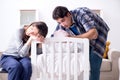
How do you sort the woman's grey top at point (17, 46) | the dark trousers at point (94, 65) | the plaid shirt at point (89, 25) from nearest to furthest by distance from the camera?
1. the woman's grey top at point (17, 46)
2. the plaid shirt at point (89, 25)
3. the dark trousers at point (94, 65)

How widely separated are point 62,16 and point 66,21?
10 cm

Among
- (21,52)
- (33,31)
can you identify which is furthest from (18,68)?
(33,31)

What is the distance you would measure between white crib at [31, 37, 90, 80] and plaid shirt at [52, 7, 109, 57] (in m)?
0.33

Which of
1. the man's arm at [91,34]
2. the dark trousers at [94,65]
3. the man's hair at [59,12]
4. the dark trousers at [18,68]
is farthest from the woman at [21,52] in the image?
the dark trousers at [94,65]

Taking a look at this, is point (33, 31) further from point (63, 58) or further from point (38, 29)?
point (63, 58)

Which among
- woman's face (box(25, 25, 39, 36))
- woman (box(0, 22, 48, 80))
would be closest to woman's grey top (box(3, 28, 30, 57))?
woman (box(0, 22, 48, 80))

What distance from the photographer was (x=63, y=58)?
1.69 m

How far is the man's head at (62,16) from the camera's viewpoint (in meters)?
1.87

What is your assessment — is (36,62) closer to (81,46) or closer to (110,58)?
(81,46)

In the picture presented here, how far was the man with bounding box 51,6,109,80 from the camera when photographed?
75.1 inches

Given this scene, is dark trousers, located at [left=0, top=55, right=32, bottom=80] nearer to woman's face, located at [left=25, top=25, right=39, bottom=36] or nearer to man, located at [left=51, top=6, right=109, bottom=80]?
woman's face, located at [left=25, top=25, right=39, bottom=36]

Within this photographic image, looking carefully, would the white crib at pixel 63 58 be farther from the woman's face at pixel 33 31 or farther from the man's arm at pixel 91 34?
the man's arm at pixel 91 34

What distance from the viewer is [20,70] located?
5.69ft

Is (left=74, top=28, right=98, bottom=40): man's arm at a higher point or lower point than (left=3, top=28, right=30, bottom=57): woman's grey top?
higher
